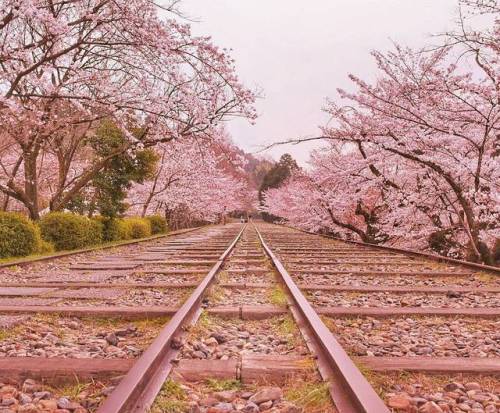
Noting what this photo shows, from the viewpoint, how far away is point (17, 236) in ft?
38.6

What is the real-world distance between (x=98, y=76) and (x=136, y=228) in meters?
10.4

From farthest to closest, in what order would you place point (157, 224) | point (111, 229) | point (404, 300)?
point (157, 224) < point (111, 229) < point (404, 300)

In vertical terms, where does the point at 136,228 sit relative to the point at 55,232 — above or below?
below

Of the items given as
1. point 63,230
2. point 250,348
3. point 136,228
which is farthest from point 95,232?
point 250,348

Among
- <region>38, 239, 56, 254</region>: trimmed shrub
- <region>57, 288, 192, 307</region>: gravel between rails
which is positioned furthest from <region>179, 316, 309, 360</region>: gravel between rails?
<region>38, 239, 56, 254</region>: trimmed shrub

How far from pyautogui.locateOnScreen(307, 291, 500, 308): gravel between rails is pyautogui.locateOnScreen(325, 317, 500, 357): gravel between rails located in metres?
0.67

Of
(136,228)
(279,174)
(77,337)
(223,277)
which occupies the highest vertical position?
(279,174)

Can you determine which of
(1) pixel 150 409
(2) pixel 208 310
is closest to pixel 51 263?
(2) pixel 208 310

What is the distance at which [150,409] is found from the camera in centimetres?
215

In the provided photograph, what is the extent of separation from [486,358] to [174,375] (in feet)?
6.11

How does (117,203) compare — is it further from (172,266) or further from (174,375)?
(174,375)

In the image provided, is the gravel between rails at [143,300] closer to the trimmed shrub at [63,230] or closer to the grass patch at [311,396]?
the grass patch at [311,396]

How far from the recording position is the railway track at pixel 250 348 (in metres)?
2.31

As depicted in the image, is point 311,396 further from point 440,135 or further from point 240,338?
point 440,135
